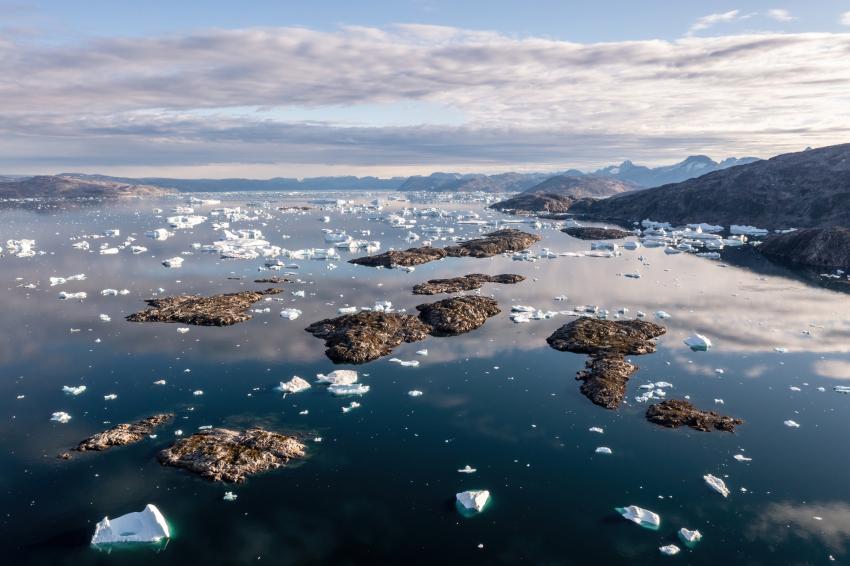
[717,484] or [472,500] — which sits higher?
[717,484]

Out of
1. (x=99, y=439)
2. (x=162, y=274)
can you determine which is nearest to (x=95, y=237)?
(x=162, y=274)

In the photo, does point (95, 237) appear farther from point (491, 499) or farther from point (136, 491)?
point (491, 499)

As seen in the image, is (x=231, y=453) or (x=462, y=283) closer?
(x=231, y=453)

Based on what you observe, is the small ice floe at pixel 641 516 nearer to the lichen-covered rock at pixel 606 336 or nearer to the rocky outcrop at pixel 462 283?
the lichen-covered rock at pixel 606 336

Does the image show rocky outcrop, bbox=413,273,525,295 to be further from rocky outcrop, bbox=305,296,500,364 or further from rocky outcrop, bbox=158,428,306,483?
rocky outcrop, bbox=158,428,306,483

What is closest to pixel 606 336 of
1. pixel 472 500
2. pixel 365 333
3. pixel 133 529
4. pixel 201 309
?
pixel 365 333

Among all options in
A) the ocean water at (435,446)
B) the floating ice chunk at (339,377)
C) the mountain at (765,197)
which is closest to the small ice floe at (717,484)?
the ocean water at (435,446)

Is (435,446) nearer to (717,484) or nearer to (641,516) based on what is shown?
(641,516)
